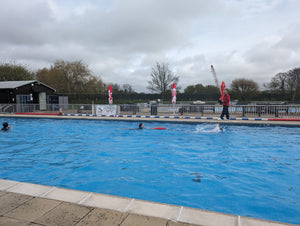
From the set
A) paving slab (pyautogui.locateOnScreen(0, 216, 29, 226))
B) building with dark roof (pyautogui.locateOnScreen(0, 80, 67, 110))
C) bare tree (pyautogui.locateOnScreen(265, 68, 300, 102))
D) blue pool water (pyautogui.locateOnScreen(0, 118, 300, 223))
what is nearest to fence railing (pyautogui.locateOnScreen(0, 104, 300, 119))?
building with dark roof (pyautogui.locateOnScreen(0, 80, 67, 110))

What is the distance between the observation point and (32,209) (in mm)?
2584

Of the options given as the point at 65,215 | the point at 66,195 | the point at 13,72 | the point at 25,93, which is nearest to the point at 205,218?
the point at 65,215

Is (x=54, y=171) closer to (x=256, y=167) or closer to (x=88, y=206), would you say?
(x=88, y=206)

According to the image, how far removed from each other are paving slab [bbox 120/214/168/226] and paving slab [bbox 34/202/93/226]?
0.56 metres

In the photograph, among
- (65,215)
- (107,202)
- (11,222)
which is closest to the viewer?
(11,222)

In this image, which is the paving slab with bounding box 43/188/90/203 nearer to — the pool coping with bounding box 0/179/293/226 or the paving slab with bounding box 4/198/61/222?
the pool coping with bounding box 0/179/293/226

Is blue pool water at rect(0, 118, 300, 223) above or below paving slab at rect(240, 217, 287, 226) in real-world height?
below

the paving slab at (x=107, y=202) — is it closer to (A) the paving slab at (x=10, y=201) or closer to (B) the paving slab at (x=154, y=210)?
(B) the paving slab at (x=154, y=210)

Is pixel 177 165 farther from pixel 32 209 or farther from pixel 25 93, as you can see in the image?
pixel 25 93

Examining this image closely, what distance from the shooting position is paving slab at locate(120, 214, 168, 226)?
2.25 metres

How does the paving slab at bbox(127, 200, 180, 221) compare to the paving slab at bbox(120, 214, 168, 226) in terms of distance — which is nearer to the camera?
the paving slab at bbox(120, 214, 168, 226)

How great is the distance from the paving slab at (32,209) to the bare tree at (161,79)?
39.1 meters

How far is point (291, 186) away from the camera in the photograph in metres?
4.71

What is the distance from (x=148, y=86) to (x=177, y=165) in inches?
1441
